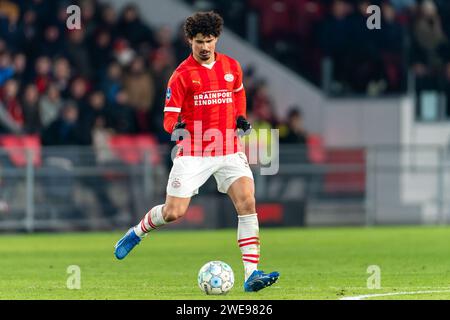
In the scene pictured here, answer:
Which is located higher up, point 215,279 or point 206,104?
point 206,104

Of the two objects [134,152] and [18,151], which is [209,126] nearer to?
[18,151]

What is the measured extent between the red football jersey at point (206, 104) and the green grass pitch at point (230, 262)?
54.5 inches

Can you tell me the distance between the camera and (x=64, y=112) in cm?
2441

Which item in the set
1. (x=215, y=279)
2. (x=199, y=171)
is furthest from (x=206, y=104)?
(x=215, y=279)

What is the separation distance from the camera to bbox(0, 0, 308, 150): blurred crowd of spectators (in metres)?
24.7

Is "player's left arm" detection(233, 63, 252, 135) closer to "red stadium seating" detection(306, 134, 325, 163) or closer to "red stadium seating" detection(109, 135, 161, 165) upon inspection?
"red stadium seating" detection(109, 135, 161, 165)

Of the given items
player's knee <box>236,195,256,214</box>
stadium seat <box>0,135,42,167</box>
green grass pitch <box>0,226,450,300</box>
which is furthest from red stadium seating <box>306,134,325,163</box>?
player's knee <box>236,195,256,214</box>

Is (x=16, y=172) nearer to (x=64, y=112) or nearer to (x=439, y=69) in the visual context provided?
(x=64, y=112)

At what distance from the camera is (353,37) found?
2692cm

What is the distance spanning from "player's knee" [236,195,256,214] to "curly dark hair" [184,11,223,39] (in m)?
1.55

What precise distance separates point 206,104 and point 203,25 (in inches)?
29.6

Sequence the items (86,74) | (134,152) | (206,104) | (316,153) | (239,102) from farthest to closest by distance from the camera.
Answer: (86,74)
(316,153)
(134,152)
(239,102)
(206,104)

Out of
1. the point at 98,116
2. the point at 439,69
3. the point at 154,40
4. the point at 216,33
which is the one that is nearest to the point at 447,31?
the point at 439,69

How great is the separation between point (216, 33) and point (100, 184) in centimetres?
1214
